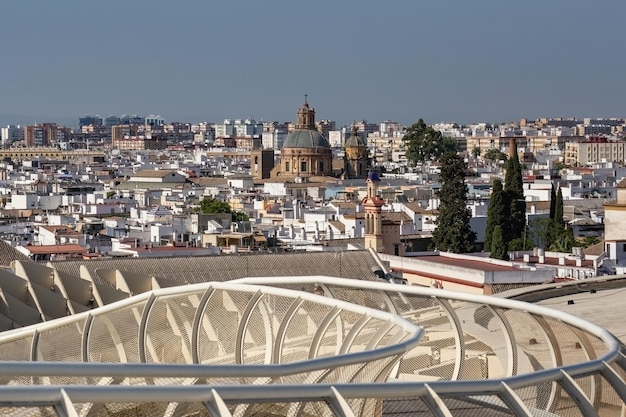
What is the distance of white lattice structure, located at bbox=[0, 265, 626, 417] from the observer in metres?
5.80

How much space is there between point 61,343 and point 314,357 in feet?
7.69

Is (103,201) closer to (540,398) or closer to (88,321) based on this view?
(88,321)

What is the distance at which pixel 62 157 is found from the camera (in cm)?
13775

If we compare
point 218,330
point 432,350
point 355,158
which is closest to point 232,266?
point 218,330

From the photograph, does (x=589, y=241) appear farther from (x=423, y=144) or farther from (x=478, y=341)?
(x=423, y=144)

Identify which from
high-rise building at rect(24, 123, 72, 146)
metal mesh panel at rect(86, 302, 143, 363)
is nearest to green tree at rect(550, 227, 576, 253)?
metal mesh panel at rect(86, 302, 143, 363)

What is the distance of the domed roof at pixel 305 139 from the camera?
2938 inches

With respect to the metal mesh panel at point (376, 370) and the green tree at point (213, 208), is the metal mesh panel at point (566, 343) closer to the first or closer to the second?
the metal mesh panel at point (376, 370)

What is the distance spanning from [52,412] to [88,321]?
4.75 meters

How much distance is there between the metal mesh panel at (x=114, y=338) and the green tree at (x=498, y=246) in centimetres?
2059

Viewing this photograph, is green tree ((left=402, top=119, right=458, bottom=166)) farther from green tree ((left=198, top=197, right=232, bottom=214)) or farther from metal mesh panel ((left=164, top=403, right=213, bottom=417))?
metal mesh panel ((left=164, top=403, right=213, bottom=417))

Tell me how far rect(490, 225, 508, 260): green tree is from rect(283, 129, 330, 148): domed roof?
4308 centimetres

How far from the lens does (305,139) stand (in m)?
74.6

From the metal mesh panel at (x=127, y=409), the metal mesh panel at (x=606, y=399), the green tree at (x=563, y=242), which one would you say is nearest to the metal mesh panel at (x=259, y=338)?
the metal mesh panel at (x=606, y=399)
